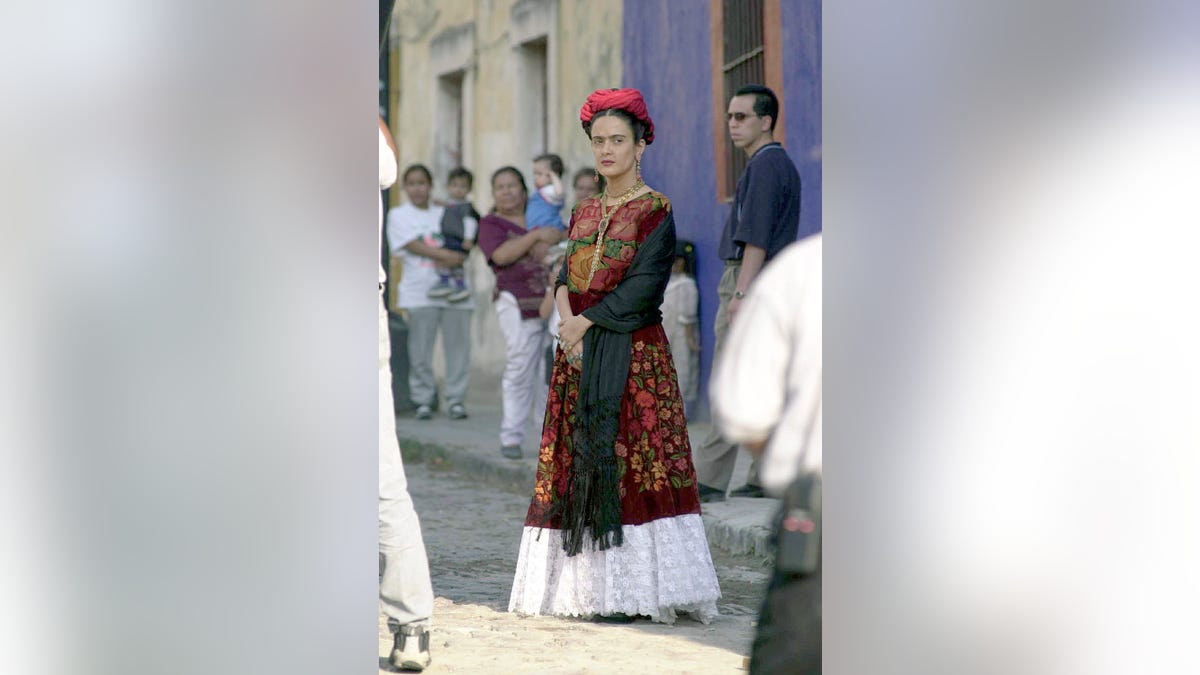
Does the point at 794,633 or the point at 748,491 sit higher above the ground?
the point at 748,491

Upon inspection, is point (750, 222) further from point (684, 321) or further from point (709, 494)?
point (709, 494)

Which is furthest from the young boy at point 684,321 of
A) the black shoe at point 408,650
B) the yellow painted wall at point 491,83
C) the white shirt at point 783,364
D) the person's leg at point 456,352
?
the person's leg at point 456,352

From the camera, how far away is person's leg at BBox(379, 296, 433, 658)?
346 centimetres

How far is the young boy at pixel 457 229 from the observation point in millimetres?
6051

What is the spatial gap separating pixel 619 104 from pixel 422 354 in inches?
77.3

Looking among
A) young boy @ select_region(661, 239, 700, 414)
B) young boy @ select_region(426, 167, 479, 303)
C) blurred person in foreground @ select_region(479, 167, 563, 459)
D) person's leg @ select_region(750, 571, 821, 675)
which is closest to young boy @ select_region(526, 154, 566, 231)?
blurred person in foreground @ select_region(479, 167, 563, 459)

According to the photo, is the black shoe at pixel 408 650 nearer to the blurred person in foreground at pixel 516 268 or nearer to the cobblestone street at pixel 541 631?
the cobblestone street at pixel 541 631

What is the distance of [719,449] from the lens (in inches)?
156

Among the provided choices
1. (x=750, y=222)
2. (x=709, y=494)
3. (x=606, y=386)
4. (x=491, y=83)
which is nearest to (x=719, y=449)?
(x=709, y=494)

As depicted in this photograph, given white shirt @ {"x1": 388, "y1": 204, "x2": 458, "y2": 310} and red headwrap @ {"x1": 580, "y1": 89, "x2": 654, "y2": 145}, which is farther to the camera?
white shirt @ {"x1": 388, "y1": 204, "x2": 458, "y2": 310}

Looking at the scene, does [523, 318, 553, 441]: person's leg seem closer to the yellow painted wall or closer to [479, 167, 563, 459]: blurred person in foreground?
[479, 167, 563, 459]: blurred person in foreground
